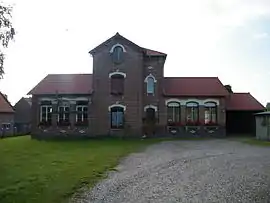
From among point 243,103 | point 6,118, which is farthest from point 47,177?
point 6,118

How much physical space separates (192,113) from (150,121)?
12.7 ft

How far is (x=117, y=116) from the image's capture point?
37.1 m

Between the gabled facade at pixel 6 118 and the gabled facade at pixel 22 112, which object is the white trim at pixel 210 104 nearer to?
the gabled facade at pixel 6 118

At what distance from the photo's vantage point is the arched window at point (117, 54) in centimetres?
3681

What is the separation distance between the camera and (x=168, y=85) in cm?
3941

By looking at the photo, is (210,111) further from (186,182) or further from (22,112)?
(22,112)

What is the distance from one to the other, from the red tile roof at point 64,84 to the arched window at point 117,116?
2.74 metres

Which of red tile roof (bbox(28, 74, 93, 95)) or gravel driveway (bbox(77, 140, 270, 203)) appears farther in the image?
red tile roof (bbox(28, 74, 93, 95))

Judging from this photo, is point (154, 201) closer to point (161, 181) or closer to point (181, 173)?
point (161, 181)

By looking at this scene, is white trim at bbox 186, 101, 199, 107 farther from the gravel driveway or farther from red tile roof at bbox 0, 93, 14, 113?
red tile roof at bbox 0, 93, 14, 113

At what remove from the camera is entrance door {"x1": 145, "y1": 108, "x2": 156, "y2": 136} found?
37312 millimetres

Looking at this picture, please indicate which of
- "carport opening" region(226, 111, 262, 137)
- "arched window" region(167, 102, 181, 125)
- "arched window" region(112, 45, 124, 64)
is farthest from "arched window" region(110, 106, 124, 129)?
"carport opening" region(226, 111, 262, 137)

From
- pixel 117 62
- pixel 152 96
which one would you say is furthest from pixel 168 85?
pixel 117 62

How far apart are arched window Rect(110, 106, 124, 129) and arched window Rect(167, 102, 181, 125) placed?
4.29m
